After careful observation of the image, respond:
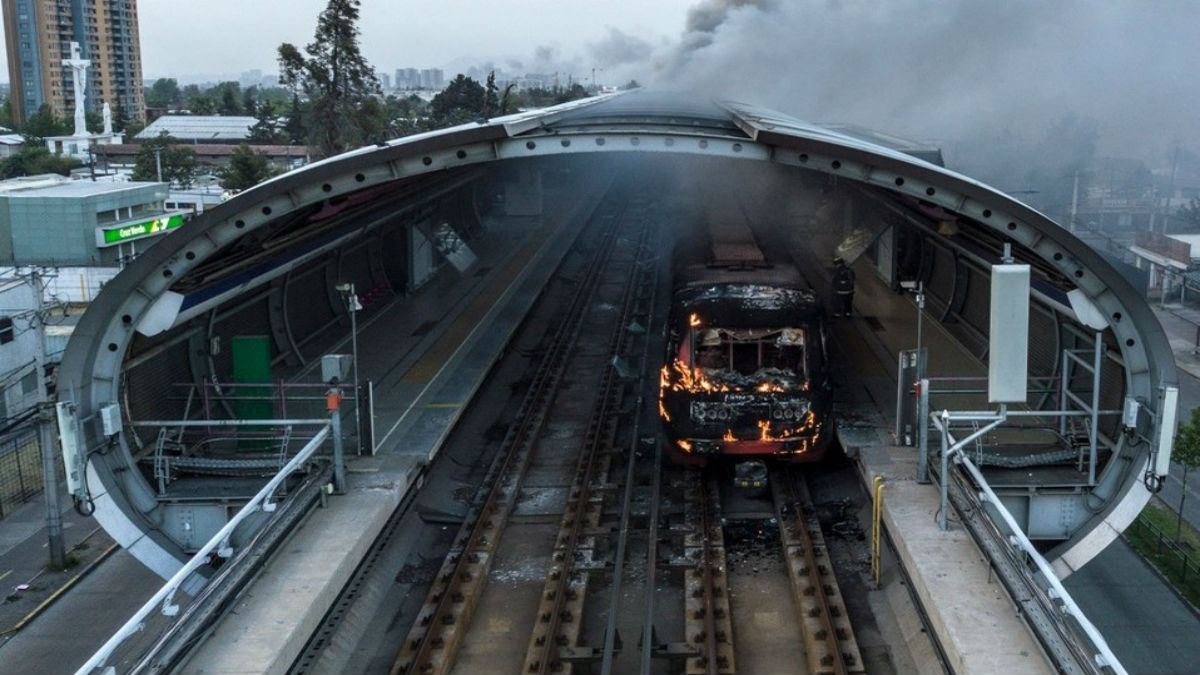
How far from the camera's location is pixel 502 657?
10078 millimetres

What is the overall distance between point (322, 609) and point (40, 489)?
12.7m

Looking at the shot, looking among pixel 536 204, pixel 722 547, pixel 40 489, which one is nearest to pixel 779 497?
pixel 722 547

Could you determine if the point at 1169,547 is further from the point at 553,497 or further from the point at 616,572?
the point at 616,572

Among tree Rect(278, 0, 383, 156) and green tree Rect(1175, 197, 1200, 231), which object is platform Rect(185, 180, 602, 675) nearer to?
tree Rect(278, 0, 383, 156)

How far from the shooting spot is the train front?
12797mm

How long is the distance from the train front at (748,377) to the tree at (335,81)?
121ft

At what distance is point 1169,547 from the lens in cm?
1675

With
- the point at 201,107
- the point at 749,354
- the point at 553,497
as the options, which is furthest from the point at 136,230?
the point at 201,107

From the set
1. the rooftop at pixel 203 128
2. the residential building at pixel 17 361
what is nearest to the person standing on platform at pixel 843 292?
the residential building at pixel 17 361

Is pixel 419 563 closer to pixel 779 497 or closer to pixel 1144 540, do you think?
pixel 779 497

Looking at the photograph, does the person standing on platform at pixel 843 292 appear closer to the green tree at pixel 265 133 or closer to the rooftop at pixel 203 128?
the green tree at pixel 265 133

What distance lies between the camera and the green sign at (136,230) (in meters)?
43.1

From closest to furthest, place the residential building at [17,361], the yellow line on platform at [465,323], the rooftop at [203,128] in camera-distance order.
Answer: the yellow line on platform at [465,323] < the residential building at [17,361] < the rooftop at [203,128]

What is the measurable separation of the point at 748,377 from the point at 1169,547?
798 centimetres
